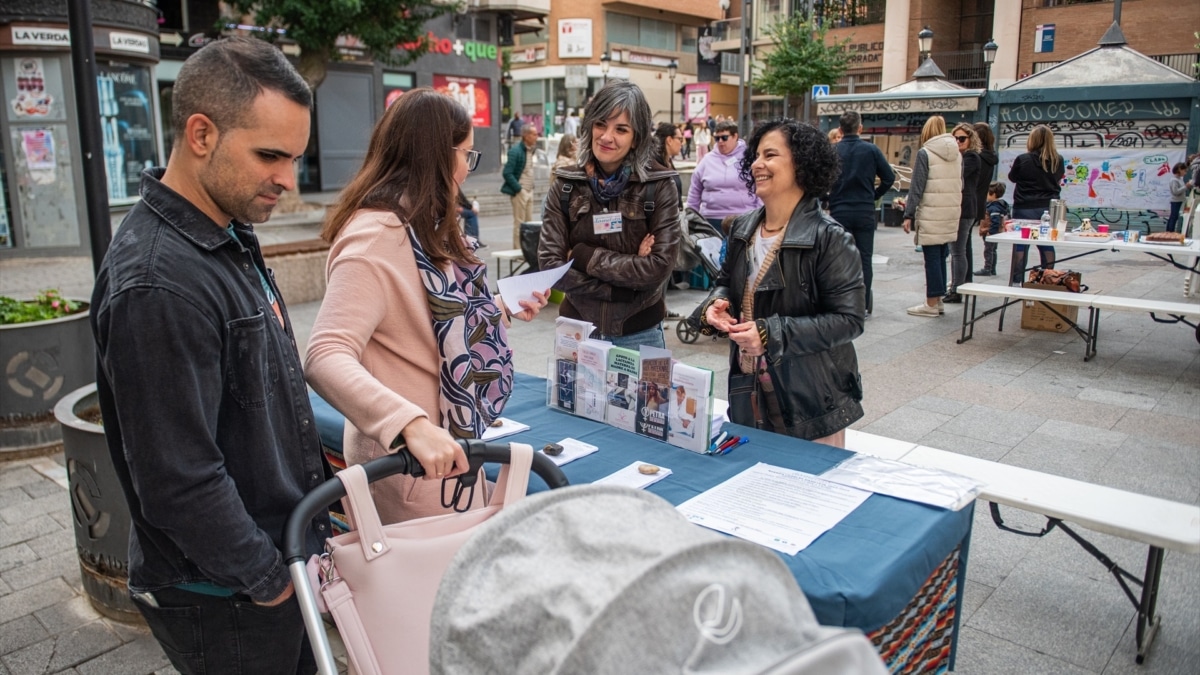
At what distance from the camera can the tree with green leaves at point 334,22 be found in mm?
14609

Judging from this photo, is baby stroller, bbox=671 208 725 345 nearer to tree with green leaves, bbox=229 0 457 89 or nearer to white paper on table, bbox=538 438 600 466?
white paper on table, bbox=538 438 600 466

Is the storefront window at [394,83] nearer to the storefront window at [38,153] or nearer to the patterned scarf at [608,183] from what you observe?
the storefront window at [38,153]

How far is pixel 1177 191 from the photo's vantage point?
13.6 metres

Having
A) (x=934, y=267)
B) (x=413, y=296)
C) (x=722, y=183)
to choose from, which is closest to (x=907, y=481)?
(x=413, y=296)

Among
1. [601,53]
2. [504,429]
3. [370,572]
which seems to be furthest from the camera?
[601,53]

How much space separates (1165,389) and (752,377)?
4.93 meters

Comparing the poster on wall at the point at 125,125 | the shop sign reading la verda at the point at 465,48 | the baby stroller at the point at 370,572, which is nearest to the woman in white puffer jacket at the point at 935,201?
the baby stroller at the point at 370,572

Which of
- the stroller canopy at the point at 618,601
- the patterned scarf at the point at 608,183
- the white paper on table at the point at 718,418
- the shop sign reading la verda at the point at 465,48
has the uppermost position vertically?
the shop sign reading la verda at the point at 465,48

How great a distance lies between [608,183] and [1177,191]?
13.5 metres

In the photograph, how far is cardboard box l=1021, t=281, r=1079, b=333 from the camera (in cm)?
816

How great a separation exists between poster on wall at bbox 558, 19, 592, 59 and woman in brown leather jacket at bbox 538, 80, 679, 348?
44.2m

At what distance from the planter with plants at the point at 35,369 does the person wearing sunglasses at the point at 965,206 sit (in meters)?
8.31

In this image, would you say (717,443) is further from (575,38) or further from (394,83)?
(575,38)

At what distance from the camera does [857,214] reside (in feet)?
27.3
